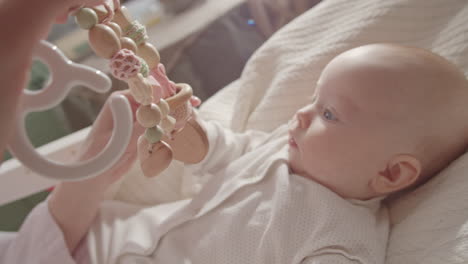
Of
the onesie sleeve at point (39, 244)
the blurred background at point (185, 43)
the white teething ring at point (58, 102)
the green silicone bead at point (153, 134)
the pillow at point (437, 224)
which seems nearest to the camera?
the white teething ring at point (58, 102)

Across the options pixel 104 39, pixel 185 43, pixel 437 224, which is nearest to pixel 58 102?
pixel 104 39

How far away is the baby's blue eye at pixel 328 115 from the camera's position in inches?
27.9

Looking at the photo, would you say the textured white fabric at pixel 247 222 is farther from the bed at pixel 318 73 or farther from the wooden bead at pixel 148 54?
the wooden bead at pixel 148 54

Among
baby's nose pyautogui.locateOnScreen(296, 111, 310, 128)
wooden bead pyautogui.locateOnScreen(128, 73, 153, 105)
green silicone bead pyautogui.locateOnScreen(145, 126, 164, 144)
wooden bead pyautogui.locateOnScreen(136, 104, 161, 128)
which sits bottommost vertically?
baby's nose pyautogui.locateOnScreen(296, 111, 310, 128)

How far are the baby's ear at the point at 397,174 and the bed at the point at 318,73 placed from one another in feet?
0.19

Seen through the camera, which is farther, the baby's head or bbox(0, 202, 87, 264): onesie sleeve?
bbox(0, 202, 87, 264): onesie sleeve

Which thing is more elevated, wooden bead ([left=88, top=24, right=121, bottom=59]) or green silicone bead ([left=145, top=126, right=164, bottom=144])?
wooden bead ([left=88, top=24, right=121, bottom=59])

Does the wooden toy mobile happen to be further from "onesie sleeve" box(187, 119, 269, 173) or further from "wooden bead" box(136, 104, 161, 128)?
"onesie sleeve" box(187, 119, 269, 173)

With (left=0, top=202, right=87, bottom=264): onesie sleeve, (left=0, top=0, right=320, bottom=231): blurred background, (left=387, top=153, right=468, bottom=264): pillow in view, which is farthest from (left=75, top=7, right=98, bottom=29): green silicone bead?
(left=0, top=0, right=320, bottom=231): blurred background

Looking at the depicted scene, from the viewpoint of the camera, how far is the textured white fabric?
2.28 ft

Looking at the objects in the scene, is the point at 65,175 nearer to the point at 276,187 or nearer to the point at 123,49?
the point at 123,49

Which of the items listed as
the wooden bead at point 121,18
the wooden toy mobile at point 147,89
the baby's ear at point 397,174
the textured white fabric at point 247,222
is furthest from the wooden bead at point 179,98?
the baby's ear at point 397,174

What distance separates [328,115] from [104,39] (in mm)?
415

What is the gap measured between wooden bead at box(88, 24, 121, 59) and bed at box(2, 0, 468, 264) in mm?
508
